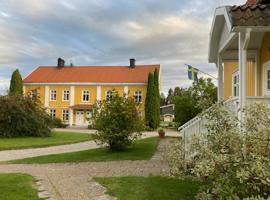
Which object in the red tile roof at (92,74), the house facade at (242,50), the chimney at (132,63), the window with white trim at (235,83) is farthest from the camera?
the chimney at (132,63)

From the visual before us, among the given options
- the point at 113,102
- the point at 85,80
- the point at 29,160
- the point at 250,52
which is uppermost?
the point at 85,80

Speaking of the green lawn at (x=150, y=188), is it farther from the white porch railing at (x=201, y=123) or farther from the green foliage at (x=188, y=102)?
the green foliage at (x=188, y=102)

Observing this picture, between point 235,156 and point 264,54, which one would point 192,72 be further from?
point 235,156

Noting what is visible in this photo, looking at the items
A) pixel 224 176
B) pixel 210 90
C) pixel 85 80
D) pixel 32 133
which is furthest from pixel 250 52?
pixel 85 80

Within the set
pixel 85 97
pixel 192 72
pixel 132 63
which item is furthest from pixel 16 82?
pixel 192 72

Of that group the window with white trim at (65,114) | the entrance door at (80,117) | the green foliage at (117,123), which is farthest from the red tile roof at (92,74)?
the green foliage at (117,123)

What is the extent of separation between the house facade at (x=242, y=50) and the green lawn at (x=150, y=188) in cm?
92

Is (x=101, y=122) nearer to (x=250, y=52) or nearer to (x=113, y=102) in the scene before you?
(x=113, y=102)

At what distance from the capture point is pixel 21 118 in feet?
94.8

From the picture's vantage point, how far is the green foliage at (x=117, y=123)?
17375 mm

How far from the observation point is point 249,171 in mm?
5434

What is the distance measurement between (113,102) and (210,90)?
67.6 feet

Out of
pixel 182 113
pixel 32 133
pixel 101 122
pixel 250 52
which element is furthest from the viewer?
pixel 182 113

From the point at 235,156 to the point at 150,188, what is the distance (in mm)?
3054
